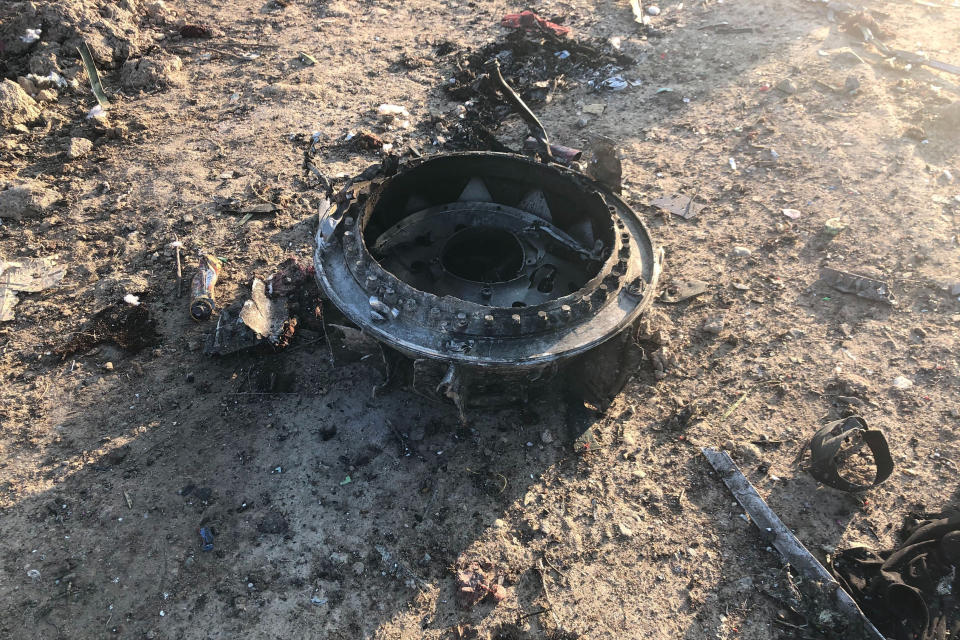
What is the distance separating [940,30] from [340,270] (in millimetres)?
14849

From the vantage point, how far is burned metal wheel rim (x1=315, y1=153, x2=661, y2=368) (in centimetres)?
386

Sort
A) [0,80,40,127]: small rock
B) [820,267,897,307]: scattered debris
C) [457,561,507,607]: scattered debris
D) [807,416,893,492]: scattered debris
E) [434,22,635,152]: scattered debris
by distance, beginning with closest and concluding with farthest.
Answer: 1. [457,561,507,607]: scattered debris
2. [807,416,893,492]: scattered debris
3. [820,267,897,307]: scattered debris
4. [0,80,40,127]: small rock
5. [434,22,635,152]: scattered debris

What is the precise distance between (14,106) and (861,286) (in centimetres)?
1214

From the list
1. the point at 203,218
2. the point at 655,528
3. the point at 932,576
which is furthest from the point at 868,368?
the point at 203,218

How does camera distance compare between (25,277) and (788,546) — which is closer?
(788,546)

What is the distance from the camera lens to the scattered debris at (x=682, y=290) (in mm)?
5899

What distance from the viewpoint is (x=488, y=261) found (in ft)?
16.8

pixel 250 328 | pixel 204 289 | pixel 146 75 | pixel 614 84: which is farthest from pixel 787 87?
pixel 146 75

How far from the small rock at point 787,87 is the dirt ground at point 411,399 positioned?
0.12 metres

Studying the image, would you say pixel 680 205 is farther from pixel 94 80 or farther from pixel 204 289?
pixel 94 80

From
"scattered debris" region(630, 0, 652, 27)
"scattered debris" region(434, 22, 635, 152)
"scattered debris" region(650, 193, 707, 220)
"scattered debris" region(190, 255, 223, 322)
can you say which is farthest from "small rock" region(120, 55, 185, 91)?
"scattered debris" region(630, 0, 652, 27)

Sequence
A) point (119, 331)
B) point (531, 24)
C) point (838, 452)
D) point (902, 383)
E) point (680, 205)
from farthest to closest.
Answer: point (531, 24), point (680, 205), point (119, 331), point (902, 383), point (838, 452)

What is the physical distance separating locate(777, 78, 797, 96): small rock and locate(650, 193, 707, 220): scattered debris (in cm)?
415

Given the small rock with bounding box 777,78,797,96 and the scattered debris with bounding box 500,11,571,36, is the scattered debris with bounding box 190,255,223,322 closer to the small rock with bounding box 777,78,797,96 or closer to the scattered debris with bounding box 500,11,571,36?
the scattered debris with bounding box 500,11,571,36
